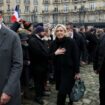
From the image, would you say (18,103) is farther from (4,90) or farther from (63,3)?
(63,3)

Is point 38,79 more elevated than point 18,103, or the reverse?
point 18,103

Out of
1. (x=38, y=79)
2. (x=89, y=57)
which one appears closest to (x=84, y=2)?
(x=89, y=57)

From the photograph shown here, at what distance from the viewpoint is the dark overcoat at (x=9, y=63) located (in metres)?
4.03

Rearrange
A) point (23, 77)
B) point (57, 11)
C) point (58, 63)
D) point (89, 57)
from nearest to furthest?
point (58, 63), point (23, 77), point (89, 57), point (57, 11)

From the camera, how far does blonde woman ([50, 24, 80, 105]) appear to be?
272 inches

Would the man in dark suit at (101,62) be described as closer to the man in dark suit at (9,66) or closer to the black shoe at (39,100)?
the black shoe at (39,100)

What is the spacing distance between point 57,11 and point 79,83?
78535mm

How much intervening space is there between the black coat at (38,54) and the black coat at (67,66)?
126 cm

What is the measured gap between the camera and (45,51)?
27.2ft

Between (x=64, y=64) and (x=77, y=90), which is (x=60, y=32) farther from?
(x=77, y=90)

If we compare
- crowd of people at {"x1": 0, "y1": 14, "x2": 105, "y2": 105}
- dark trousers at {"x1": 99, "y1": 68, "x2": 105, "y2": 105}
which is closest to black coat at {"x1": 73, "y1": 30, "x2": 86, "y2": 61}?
crowd of people at {"x1": 0, "y1": 14, "x2": 105, "y2": 105}

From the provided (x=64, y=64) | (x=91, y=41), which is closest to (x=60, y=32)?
(x=64, y=64)

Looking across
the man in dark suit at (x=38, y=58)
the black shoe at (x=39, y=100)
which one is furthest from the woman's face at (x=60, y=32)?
the black shoe at (x=39, y=100)

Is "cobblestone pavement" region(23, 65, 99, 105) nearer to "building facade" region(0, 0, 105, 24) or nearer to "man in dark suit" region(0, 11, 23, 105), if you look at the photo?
"man in dark suit" region(0, 11, 23, 105)
